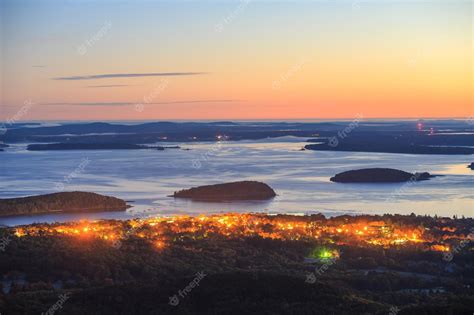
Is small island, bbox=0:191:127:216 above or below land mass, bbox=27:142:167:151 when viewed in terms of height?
below

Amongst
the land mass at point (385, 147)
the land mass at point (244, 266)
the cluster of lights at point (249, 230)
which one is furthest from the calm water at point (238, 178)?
the land mass at point (244, 266)

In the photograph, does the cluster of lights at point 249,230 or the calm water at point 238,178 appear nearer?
the cluster of lights at point 249,230

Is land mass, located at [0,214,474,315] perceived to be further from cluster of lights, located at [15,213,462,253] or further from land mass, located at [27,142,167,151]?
land mass, located at [27,142,167,151]

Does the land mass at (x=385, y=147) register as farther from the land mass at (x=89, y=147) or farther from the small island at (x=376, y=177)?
the small island at (x=376, y=177)

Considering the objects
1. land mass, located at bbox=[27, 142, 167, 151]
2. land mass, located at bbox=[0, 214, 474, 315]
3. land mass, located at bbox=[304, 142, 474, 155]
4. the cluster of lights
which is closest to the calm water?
land mass, located at bbox=[304, 142, 474, 155]

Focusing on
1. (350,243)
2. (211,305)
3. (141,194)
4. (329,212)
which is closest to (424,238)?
(350,243)
